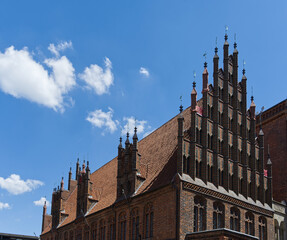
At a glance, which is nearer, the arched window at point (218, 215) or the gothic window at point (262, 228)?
the arched window at point (218, 215)

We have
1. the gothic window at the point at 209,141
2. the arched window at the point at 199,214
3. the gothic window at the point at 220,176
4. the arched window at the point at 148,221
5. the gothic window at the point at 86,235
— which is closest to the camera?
the arched window at the point at 199,214

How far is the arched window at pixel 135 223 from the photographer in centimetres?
3344

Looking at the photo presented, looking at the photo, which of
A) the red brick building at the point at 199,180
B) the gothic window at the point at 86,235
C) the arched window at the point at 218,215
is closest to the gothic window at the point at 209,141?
the red brick building at the point at 199,180

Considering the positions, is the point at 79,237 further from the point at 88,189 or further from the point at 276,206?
the point at 276,206

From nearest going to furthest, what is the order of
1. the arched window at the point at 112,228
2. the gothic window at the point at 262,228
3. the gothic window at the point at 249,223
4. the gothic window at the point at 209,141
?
the gothic window at the point at 209,141
the gothic window at the point at 249,223
the gothic window at the point at 262,228
the arched window at the point at 112,228

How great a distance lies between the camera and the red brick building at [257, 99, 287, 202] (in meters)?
39.1

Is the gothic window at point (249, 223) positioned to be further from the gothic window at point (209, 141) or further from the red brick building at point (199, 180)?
the gothic window at point (209, 141)

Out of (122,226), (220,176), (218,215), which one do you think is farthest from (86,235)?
(220,176)

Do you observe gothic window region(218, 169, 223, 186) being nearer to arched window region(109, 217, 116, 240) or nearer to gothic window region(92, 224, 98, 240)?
arched window region(109, 217, 116, 240)

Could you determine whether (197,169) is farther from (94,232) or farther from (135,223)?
(94,232)

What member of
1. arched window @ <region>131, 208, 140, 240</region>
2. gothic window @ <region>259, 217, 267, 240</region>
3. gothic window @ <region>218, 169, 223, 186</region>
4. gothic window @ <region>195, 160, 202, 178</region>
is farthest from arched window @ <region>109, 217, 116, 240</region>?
gothic window @ <region>259, 217, 267, 240</region>

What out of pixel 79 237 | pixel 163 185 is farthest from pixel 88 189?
pixel 163 185

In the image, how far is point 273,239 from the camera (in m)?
35.9

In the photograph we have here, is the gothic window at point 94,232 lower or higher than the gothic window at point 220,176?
lower
